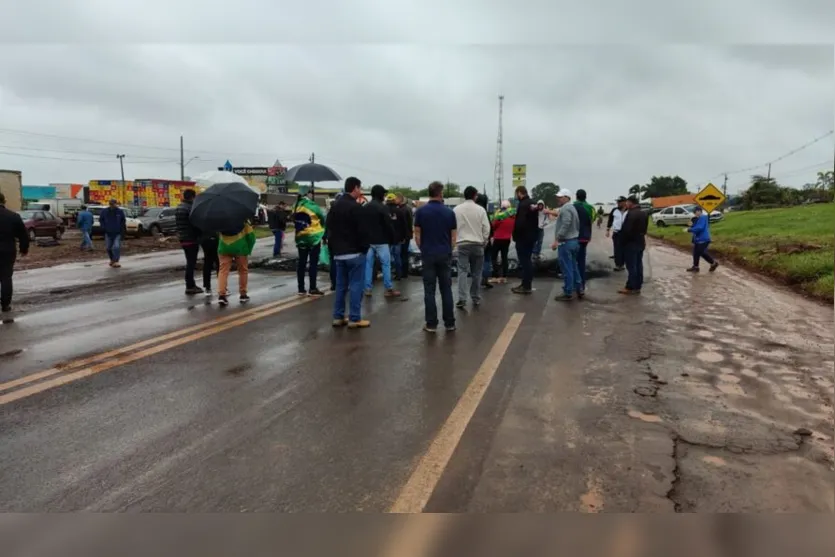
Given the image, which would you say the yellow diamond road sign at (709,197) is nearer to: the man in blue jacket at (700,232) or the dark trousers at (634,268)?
the man in blue jacket at (700,232)

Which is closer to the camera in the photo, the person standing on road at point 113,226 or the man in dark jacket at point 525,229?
the man in dark jacket at point 525,229

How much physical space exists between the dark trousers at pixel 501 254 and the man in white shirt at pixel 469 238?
2.53 m

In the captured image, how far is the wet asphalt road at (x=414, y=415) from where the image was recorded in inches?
124

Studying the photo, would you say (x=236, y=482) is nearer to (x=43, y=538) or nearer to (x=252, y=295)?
(x=43, y=538)

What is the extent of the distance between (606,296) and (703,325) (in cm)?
258

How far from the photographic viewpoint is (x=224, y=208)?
9.12 metres

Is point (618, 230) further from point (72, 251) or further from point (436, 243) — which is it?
point (72, 251)

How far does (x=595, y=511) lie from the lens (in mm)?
2963

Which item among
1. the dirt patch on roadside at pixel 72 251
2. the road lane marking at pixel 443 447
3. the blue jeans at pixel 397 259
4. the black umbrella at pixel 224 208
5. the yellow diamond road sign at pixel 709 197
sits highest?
the yellow diamond road sign at pixel 709 197

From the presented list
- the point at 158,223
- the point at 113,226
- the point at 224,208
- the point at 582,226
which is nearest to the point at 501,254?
the point at 582,226

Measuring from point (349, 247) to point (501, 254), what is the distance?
18.2 ft

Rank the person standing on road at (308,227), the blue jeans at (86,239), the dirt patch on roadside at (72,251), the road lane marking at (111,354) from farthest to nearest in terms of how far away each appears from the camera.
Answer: the blue jeans at (86,239) → the dirt patch on roadside at (72,251) → the person standing on road at (308,227) → the road lane marking at (111,354)

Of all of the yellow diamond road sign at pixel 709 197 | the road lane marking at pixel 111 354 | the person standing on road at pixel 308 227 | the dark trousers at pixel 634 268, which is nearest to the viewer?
the road lane marking at pixel 111 354

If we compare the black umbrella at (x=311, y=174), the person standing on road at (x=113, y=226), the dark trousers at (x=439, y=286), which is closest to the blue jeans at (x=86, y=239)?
the person standing on road at (x=113, y=226)
